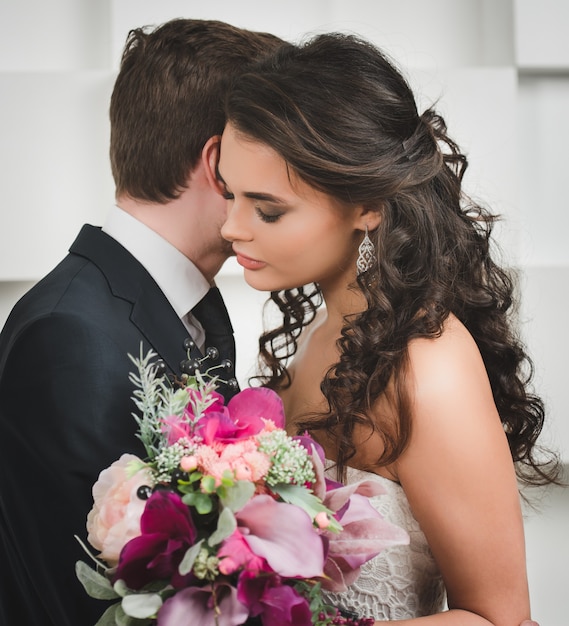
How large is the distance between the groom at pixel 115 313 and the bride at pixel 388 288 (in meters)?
0.19

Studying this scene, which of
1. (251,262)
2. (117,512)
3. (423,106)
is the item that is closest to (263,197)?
(251,262)

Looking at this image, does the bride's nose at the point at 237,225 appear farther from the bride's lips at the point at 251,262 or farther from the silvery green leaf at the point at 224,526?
the silvery green leaf at the point at 224,526

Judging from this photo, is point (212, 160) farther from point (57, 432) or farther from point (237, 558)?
point (237, 558)

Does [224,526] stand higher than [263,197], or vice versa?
[263,197]

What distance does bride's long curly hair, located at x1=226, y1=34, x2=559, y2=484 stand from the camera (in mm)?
1477

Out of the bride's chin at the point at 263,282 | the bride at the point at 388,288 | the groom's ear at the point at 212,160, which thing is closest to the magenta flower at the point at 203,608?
the bride at the point at 388,288

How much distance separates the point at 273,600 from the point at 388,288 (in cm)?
73

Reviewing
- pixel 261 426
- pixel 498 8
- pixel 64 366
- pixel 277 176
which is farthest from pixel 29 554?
pixel 498 8

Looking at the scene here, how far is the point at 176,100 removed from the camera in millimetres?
1798

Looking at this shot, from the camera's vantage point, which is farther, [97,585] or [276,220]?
[276,220]

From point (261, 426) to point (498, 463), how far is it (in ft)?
1.85

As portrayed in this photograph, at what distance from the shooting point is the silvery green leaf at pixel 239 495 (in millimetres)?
962

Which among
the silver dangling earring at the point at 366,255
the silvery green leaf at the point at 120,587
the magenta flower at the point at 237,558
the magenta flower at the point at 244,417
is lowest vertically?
the silvery green leaf at the point at 120,587

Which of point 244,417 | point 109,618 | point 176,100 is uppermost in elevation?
point 176,100
